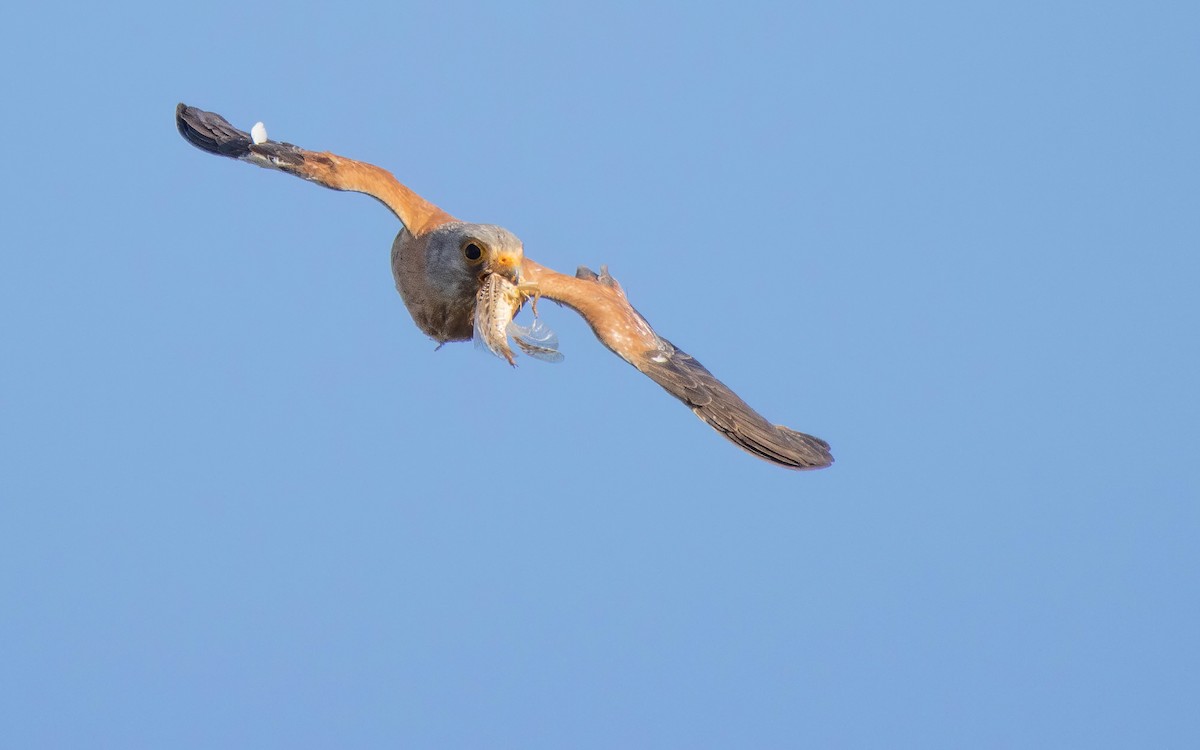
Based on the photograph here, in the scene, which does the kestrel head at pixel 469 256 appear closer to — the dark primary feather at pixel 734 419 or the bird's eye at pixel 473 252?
the bird's eye at pixel 473 252

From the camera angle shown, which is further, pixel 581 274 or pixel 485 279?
pixel 581 274

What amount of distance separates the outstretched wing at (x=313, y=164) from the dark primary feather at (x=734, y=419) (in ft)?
5.62

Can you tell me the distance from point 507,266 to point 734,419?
1612mm

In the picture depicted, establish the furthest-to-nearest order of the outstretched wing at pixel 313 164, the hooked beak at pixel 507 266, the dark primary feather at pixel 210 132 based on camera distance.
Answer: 1. the dark primary feather at pixel 210 132
2. the outstretched wing at pixel 313 164
3. the hooked beak at pixel 507 266

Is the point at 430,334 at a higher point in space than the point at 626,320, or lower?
lower

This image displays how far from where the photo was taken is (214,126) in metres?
9.84

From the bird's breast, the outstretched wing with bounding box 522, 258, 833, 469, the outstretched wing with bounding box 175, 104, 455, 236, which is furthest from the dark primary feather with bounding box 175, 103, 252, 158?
the outstretched wing with bounding box 522, 258, 833, 469

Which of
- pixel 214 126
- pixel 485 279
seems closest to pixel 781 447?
pixel 485 279

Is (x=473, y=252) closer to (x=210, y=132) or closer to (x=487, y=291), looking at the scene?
(x=487, y=291)

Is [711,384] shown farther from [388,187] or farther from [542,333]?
[388,187]

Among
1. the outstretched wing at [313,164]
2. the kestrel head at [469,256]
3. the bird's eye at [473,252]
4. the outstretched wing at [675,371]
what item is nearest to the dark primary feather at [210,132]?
the outstretched wing at [313,164]

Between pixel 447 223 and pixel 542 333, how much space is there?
1112 mm

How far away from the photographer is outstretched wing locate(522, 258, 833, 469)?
8812mm

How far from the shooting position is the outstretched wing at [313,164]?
9.31 m
